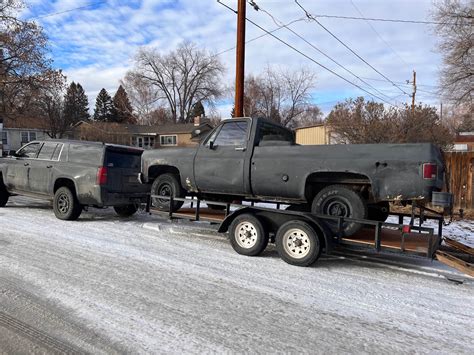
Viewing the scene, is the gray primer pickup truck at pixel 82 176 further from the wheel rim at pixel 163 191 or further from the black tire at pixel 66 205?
the wheel rim at pixel 163 191

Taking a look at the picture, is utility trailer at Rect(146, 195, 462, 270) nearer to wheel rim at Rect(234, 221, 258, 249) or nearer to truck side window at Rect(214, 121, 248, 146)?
wheel rim at Rect(234, 221, 258, 249)

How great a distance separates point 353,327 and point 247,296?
1257mm

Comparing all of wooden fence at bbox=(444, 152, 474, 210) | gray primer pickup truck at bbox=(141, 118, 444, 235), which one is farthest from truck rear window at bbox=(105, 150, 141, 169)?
wooden fence at bbox=(444, 152, 474, 210)

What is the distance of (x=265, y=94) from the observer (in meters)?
57.0

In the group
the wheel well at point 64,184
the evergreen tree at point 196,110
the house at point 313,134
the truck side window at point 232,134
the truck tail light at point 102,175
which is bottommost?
the wheel well at point 64,184

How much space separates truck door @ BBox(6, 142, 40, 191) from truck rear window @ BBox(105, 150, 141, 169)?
2.58 meters

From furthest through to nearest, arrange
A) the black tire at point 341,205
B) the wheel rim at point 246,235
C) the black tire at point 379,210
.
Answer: the black tire at point 379,210 → the wheel rim at point 246,235 → the black tire at point 341,205

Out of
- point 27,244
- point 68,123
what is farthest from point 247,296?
point 68,123

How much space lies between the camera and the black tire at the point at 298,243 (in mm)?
5613

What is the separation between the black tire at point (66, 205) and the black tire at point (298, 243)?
17.1ft

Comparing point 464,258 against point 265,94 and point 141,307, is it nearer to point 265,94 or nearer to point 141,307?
point 141,307

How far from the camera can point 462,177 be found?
497 inches

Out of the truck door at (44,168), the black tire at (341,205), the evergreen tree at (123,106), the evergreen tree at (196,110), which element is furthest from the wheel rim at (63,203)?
the evergreen tree at (123,106)

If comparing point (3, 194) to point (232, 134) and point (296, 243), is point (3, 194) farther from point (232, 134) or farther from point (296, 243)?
point (296, 243)
